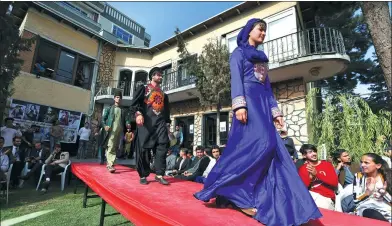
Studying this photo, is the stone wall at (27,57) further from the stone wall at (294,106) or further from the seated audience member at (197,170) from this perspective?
the stone wall at (294,106)

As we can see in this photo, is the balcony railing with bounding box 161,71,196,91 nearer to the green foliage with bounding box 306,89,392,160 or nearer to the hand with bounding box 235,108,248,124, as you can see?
the green foliage with bounding box 306,89,392,160

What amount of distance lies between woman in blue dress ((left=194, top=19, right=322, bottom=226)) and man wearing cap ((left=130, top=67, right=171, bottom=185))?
1.28 metres

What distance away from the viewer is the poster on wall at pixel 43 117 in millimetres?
9470

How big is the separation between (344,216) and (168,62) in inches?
472

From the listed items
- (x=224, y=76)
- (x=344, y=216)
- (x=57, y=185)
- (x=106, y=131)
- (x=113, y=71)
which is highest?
(x=113, y=71)

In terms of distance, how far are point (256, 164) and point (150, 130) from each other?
175 cm

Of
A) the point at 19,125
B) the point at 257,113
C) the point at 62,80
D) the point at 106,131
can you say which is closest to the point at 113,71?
the point at 62,80

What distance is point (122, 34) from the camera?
2228 centimetres

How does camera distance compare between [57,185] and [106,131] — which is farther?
[57,185]

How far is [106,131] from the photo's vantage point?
4434 mm

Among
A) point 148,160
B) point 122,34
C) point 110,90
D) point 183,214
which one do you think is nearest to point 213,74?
point 148,160

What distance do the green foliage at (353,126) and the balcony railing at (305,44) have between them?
2.43 m

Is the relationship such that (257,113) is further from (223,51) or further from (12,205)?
(223,51)

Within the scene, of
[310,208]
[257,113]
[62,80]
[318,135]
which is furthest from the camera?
[62,80]
